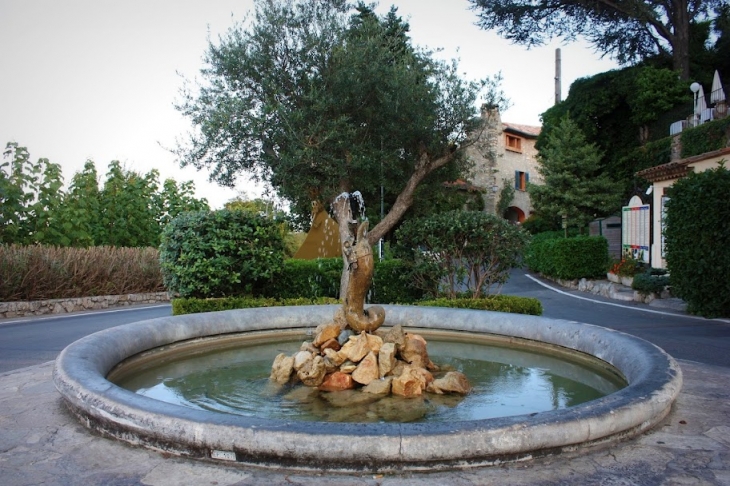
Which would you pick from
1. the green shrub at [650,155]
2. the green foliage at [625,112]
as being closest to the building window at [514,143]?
the green foliage at [625,112]

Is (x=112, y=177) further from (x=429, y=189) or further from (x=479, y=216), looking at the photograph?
(x=479, y=216)

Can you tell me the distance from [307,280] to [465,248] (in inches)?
133

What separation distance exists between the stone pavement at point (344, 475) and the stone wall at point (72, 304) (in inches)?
394

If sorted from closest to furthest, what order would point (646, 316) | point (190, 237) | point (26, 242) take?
point (190, 237) → point (646, 316) → point (26, 242)

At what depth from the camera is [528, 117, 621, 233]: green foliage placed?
26.6 metres

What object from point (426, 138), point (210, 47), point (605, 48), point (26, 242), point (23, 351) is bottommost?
point (23, 351)

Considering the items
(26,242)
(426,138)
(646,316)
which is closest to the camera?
(646,316)

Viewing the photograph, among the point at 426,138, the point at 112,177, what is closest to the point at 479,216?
the point at 426,138

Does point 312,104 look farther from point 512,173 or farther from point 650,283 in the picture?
point 512,173

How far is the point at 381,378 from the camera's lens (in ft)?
16.9

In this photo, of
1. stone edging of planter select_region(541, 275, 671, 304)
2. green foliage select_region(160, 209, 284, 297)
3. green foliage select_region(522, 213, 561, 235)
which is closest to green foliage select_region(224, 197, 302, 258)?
green foliage select_region(160, 209, 284, 297)

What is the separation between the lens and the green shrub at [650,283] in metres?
14.4

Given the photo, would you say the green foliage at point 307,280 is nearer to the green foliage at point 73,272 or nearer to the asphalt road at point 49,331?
the asphalt road at point 49,331

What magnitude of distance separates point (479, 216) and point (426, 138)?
153 inches
